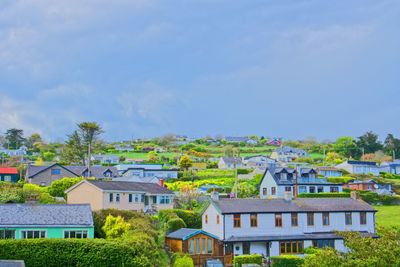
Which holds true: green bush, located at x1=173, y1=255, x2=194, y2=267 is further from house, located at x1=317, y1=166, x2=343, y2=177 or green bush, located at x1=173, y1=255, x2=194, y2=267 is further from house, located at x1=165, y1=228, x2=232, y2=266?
house, located at x1=317, y1=166, x2=343, y2=177

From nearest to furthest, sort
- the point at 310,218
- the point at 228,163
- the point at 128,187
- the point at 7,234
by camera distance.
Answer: the point at 7,234, the point at 310,218, the point at 128,187, the point at 228,163

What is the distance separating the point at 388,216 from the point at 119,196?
2955 cm

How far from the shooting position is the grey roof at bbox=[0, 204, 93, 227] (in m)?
43.5

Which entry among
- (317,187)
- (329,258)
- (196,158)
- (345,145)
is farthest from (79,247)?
(345,145)

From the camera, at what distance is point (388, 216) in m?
65.5

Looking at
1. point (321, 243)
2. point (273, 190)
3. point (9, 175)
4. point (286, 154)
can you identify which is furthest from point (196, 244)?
point (286, 154)

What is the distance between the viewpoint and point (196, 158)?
5566 inches

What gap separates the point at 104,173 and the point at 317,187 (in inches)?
1417

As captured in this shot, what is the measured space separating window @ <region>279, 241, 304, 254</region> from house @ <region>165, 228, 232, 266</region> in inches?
214

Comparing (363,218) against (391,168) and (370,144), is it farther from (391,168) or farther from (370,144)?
(370,144)

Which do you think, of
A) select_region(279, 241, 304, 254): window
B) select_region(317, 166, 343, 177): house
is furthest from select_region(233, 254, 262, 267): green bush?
select_region(317, 166, 343, 177): house

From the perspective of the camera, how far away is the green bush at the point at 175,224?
5312 centimetres

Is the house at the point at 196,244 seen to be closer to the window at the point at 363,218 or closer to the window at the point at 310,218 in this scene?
the window at the point at 310,218

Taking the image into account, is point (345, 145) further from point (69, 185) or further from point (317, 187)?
point (69, 185)
